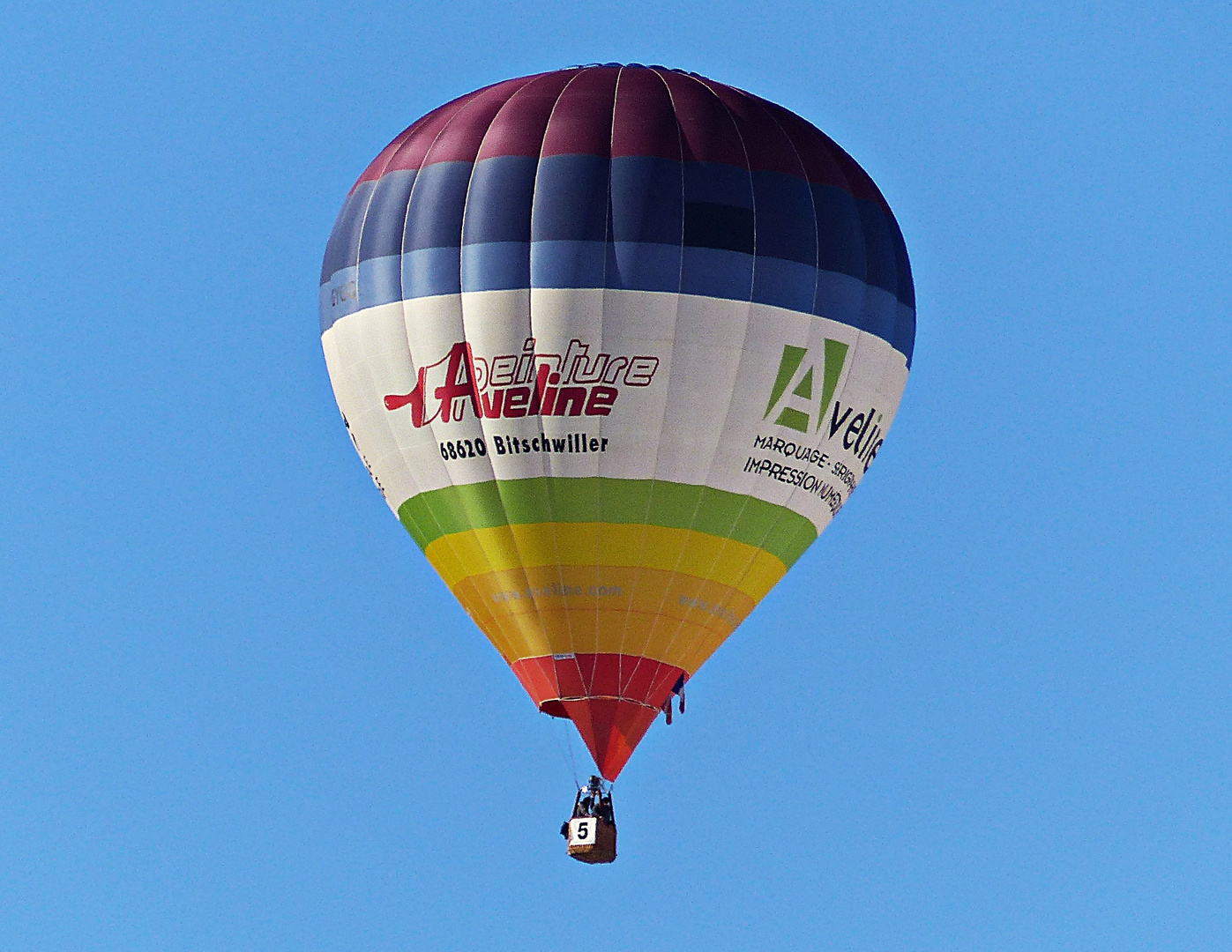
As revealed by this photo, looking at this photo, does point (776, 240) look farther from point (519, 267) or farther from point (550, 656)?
point (550, 656)

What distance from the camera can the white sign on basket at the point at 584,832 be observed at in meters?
33.5

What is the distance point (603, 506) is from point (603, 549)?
0.42 meters

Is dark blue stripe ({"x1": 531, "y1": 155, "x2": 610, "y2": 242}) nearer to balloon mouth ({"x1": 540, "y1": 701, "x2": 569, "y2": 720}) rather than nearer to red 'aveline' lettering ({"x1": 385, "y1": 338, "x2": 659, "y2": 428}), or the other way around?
red 'aveline' lettering ({"x1": 385, "y1": 338, "x2": 659, "y2": 428})

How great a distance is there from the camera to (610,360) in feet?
109

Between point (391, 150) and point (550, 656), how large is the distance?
17.3 feet

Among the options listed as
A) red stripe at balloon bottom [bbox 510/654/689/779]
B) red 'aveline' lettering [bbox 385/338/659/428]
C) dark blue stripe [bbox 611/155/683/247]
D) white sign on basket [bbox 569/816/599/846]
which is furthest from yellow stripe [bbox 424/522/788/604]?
dark blue stripe [bbox 611/155/683/247]

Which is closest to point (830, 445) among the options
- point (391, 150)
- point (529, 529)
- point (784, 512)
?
point (784, 512)

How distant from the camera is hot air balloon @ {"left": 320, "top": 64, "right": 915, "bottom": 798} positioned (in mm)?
33281

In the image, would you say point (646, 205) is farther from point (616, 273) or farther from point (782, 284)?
point (782, 284)

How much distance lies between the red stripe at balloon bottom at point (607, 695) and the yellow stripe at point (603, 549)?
0.94 meters

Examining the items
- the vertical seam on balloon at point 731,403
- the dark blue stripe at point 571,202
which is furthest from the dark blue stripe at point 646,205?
the vertical seam on balloon at point 731,403

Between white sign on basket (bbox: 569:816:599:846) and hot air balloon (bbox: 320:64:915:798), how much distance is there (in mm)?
539

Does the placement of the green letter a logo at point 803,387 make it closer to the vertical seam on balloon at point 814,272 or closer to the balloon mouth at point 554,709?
the vertical seam on balloon at point 814,272

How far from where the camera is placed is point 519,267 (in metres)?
33.3
